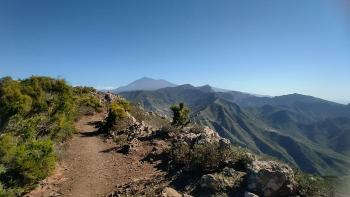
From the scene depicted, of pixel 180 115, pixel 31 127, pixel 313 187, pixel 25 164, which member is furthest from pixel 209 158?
pixel 180 115

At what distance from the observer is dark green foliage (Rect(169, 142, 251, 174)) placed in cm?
1515

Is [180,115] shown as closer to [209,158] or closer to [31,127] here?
[31,127]

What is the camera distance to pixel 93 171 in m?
17.8

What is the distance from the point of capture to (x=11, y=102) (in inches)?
A: 1257

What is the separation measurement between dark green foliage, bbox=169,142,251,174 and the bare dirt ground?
155 centimetres

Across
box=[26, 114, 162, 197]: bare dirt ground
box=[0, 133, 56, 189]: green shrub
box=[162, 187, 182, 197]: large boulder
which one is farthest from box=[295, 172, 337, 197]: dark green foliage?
box=[0, 133, 56, 189]: green shrub

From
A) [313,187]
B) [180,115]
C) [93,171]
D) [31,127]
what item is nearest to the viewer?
[313,187]

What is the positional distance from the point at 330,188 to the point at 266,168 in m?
2.27

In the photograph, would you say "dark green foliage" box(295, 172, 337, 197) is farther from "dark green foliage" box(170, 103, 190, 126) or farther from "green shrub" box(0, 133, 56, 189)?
"dark green foliage" box(170, 103, 190, 126)

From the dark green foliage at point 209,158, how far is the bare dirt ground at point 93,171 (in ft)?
5.07

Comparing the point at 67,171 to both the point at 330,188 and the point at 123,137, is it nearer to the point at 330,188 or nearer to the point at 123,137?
the point at 123,137

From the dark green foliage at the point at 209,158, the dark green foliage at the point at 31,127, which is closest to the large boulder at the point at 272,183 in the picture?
the dark green foliage at the point at 209,158

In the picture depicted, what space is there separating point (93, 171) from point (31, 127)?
30.4ft

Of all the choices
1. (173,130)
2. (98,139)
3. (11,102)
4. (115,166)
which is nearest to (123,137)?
(98,139)
